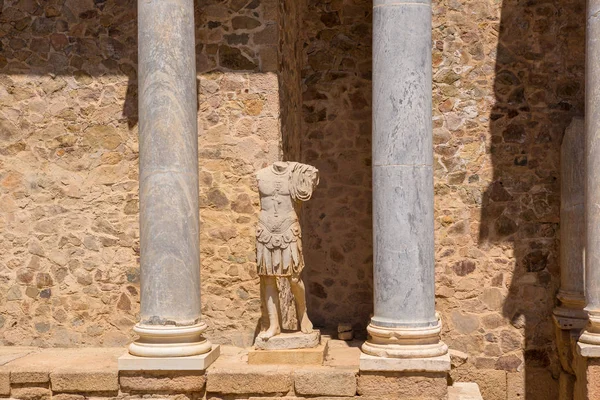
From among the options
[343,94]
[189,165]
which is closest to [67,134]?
[189,165]

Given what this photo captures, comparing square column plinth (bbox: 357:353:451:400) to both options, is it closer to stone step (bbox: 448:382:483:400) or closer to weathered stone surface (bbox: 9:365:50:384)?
stone step (bbox: 448:382:483:400)

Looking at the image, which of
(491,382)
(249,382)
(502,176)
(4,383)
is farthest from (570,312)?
(4,383)

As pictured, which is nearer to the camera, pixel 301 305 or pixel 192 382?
pixel 192 382

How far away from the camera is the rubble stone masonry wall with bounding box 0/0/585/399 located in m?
10.3

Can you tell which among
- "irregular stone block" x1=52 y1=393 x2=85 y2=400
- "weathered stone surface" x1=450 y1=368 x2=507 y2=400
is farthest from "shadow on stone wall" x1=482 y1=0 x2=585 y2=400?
"irregular stone block" x1=52 y1=393 x2=85 y2=400

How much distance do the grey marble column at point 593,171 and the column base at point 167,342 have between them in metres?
4.03

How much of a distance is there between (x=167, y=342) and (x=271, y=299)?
1.22m

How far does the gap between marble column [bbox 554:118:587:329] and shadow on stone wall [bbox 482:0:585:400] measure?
0.22 m

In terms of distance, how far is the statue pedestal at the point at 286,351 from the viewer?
8.66m

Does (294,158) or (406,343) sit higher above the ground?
(294,158)

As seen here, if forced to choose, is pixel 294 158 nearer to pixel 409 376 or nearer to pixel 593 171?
pixel 593 171

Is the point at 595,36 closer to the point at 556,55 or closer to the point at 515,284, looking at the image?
the point at 556,55

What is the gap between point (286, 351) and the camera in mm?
8680

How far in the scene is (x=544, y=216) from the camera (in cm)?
1109
